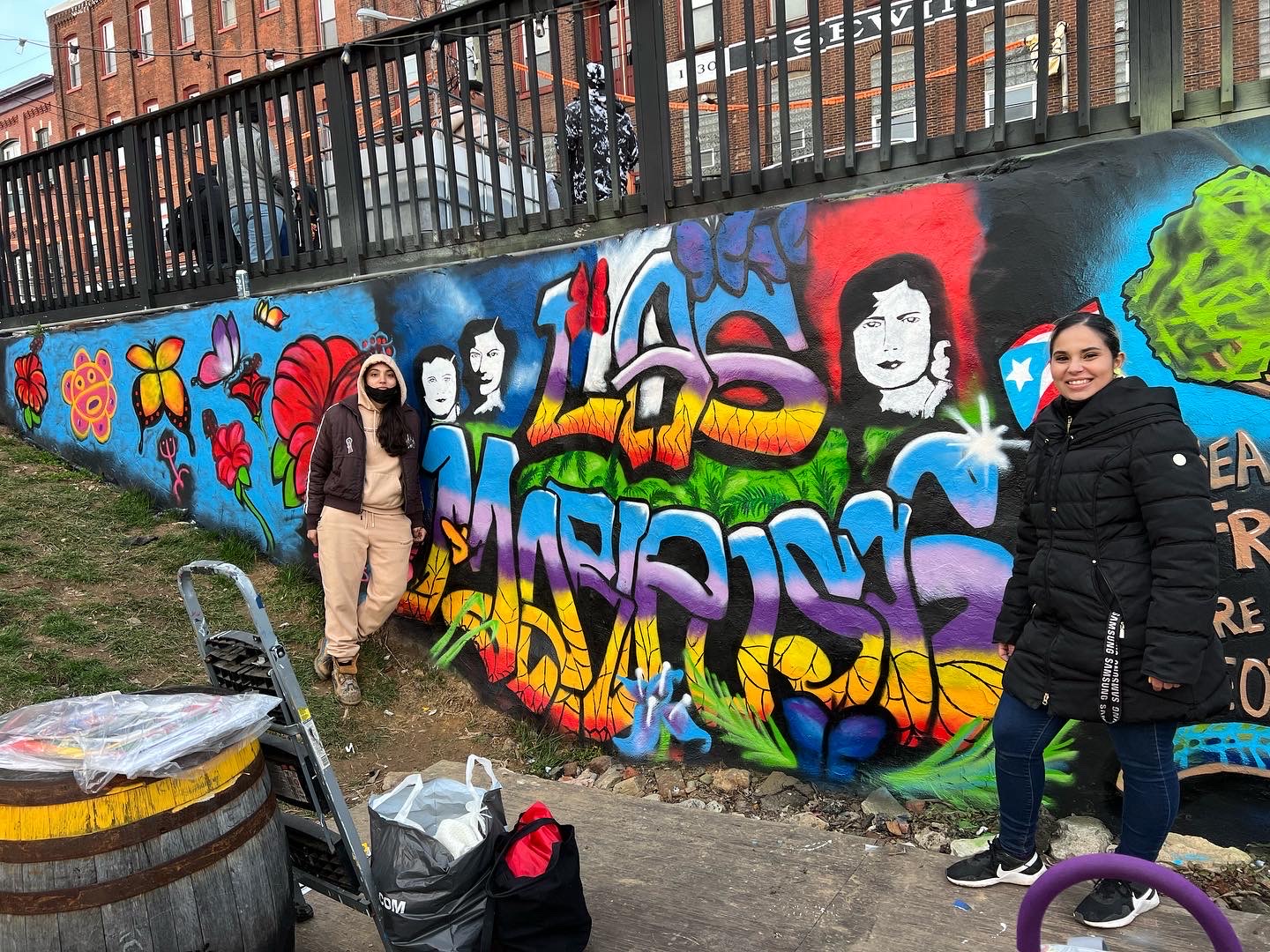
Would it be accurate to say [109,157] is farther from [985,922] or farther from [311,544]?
[985,922]

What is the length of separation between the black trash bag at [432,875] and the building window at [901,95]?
311 cm

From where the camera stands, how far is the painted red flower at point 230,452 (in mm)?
6246

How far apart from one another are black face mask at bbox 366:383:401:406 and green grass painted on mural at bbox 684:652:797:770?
2101 millimetres

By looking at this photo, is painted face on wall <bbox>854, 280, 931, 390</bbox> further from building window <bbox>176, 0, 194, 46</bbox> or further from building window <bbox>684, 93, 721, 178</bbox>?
building window <bbox>176, 0, 194, 46</bbox>

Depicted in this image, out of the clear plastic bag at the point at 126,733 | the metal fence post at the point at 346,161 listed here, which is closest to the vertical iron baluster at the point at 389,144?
the metal fence post at the point at 346,161

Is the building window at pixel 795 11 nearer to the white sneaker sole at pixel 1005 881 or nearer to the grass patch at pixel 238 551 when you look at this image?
the white sneaker sole at pixel 1005 881

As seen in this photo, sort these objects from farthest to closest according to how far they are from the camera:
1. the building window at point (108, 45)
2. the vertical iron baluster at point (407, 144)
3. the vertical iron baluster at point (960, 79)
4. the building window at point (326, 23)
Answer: the building window at point (108, 45) < the building window at point (326, 23) < the vertical iron baluster at point (407, 144) < the vertical iron baluster at point (960, 79)

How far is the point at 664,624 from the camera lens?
4.34 meters

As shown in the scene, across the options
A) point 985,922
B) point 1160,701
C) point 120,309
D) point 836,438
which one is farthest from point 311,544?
point 1160,701

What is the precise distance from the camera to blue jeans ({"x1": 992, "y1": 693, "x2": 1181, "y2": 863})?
8.71 ft

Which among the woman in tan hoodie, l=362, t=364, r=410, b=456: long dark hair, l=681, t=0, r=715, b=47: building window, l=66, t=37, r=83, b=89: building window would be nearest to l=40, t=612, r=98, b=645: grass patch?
the woman in tan hoodie

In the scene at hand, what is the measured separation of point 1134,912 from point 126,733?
295cm

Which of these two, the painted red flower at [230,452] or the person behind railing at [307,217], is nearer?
the person behind railing at [307,217]

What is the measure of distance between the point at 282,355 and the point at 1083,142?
15.4 ft
